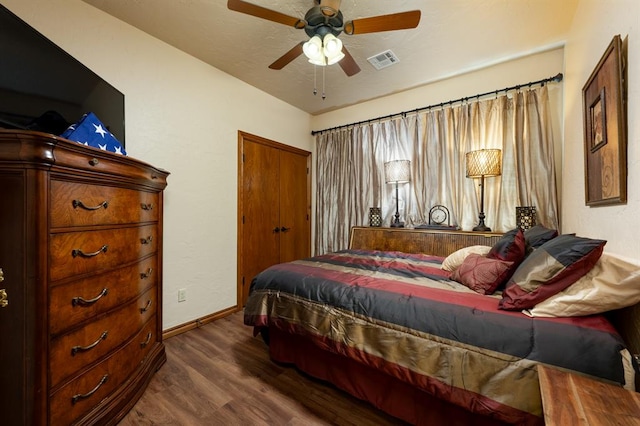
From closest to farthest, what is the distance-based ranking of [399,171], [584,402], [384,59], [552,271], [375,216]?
1. [584,402]
2. [552,271]
3. [384,59]
4. [399,171]
5. [375,216]

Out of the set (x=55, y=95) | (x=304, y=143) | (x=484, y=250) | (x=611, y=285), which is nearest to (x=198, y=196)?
(x=55, y=95)

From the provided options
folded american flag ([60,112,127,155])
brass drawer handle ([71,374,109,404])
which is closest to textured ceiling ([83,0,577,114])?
folded american flag ([60,112,127,155])

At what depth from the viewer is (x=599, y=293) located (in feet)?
3.18

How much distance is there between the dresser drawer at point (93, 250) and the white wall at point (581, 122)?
7.94ft

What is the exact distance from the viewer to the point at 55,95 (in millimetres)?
1478

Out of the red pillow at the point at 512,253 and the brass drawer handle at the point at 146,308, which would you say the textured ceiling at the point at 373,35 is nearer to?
Result: the red pillow at the point at 512,253

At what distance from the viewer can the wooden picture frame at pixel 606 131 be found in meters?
1.13

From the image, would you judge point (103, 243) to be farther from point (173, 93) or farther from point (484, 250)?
point (484, 250)

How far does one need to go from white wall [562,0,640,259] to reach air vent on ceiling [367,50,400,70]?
1.36 meters

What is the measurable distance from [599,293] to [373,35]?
233cm

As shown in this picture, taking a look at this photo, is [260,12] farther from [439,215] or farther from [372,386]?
[439,215]

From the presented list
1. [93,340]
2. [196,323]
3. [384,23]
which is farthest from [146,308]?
[384,23]

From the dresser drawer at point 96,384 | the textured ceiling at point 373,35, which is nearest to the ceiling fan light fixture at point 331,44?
the textured ceiling at point 373,35

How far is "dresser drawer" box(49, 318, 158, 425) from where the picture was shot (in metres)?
1.10
